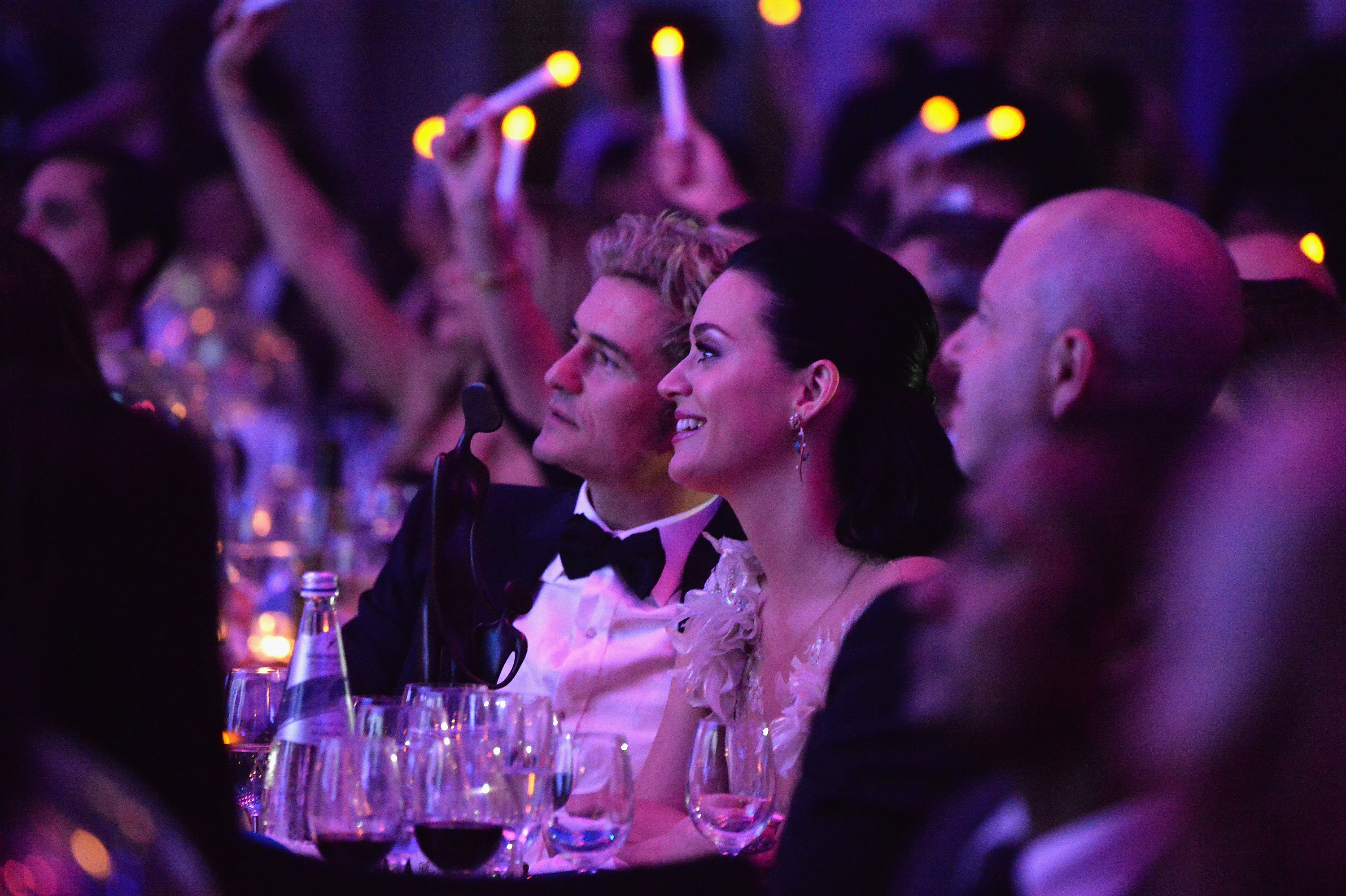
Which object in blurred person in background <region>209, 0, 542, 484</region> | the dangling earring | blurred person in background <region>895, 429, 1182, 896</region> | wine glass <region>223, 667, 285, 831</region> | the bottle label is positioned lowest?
blurred person in background <region>209, 0, 542, 484</region>

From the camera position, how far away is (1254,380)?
2588 mm

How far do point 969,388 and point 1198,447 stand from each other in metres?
1.43

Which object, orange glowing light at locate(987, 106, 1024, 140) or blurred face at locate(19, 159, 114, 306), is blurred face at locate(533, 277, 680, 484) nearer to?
orange glowing light at locate(987, 106, 1024, 140)

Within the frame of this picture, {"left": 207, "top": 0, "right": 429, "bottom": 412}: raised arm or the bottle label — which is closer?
the bottle label

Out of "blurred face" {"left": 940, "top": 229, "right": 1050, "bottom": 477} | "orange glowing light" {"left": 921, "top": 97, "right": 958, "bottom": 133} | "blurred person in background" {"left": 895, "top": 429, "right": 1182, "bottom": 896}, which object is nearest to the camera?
"blurred person in background" {"left": 895, "top": 429, "right": 1182, "bottom": 896}

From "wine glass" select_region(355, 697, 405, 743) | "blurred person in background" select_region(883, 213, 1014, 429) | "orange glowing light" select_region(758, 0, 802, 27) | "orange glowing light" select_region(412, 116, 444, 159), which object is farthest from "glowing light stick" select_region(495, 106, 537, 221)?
"wine glass" select_region(355, 697, 405, 743)

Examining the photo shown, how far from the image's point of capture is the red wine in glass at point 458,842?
173 cm

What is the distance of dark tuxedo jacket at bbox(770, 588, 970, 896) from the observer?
1.68 metres

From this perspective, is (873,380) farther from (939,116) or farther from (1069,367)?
(939,116)

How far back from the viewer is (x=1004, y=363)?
240 centimetres

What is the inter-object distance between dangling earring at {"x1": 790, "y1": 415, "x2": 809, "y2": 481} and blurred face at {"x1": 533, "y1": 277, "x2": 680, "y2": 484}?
0.43m

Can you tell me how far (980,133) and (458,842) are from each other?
3.03 metres

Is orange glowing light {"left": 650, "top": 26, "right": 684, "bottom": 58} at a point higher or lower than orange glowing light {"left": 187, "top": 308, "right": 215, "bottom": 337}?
higher

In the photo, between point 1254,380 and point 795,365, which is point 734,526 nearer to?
point 795,365
